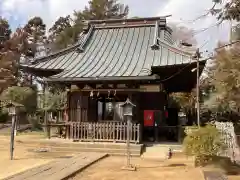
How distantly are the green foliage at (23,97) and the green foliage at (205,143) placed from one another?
21.2 metres

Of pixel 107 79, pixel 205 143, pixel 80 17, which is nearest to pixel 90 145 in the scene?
pixel 107 79

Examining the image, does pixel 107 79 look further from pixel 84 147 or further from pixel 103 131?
pixel 84 147

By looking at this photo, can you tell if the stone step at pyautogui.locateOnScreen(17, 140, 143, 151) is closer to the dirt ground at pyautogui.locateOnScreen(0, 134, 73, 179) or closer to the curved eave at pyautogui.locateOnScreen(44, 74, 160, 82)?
the dirt ground at pyautogui.locateOnScreen(0, 134, 73, 179)

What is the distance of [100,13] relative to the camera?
4800cm

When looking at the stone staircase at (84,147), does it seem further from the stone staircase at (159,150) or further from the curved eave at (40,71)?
the curved eave at (40,71)

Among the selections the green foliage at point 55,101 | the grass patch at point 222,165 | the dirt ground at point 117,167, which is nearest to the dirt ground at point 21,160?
the dirt ground at point 117,167

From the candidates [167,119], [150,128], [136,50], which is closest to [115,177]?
[150,128]

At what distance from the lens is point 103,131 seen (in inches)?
615

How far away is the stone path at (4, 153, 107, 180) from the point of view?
341 inches

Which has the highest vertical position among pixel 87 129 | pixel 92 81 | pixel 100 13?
pixel 100 13

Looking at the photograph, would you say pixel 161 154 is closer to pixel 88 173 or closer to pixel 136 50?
pixel 88 173

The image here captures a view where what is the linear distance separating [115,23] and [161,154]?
33.0 ft

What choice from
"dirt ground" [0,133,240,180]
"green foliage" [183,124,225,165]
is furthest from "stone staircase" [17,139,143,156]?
"green foliage" [183,124,225,165]

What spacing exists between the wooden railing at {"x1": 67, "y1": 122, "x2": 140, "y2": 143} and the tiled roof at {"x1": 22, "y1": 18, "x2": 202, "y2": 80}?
2268mm
